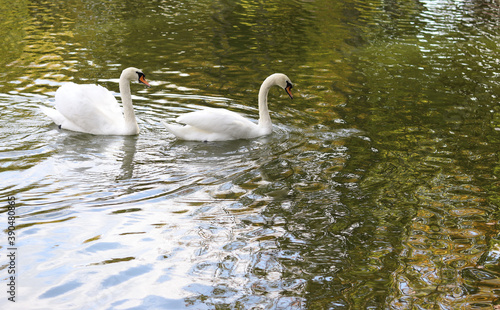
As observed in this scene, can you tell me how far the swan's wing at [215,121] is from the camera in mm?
8781

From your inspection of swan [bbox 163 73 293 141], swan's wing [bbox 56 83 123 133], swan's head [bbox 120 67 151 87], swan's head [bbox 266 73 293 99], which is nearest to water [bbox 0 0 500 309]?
swan [bbox 163 73 293 141]

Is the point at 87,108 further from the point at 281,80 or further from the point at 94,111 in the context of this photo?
the point at 281,80

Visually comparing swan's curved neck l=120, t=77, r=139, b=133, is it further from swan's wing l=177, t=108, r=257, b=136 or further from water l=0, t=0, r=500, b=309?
swan's wing l=177, t=108, r=257, b=136

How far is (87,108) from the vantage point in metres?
9.05

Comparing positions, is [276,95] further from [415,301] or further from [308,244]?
[415,301]

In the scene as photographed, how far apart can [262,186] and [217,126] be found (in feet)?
5.90

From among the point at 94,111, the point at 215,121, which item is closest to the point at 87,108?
the point at 94,111

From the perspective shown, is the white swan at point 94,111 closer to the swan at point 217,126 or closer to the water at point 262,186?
the water at point 262,186

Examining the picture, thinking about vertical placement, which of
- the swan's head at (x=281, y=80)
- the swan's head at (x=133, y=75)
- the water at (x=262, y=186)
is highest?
the swan's head at (x=133, y=75)

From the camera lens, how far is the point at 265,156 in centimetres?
846

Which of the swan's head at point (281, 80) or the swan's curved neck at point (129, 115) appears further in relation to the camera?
the swan's head at point (281, 80)

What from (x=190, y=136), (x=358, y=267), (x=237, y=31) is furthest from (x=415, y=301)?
(x=237, y=31)

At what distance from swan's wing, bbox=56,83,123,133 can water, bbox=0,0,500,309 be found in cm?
29

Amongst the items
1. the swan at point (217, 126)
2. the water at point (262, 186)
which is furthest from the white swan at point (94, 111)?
the swan at point (217, 126)
